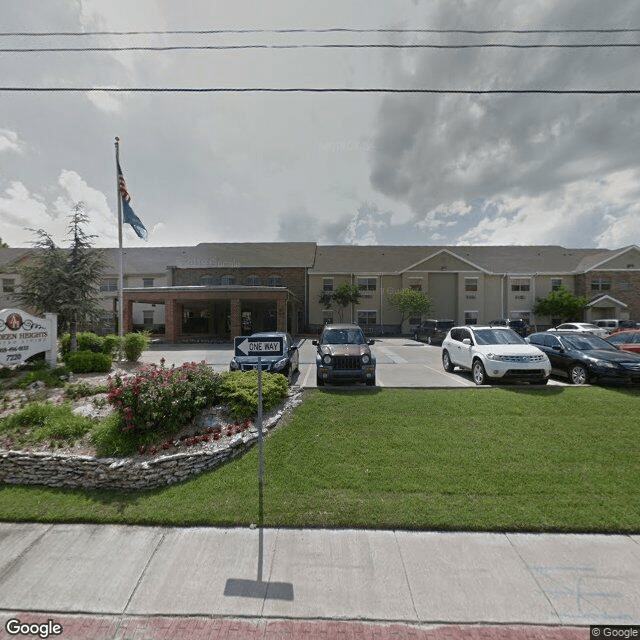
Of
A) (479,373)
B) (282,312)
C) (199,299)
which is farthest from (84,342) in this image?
(479,373)

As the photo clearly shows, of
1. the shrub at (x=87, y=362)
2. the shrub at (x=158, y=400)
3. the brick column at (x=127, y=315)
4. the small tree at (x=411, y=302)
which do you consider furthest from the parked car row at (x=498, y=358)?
the small tree at (x=411, y=302)

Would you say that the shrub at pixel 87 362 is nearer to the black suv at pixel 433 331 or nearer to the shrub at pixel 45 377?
the shrub at pixel 45 377

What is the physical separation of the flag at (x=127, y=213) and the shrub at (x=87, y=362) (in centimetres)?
816

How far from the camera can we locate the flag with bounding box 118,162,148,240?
1518 centimetres

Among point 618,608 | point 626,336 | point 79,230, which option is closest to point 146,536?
point 618,608

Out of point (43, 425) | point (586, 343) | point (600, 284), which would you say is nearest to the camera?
point (43, 425)

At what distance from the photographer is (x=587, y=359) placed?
898 centimetres

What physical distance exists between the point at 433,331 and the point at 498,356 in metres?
16.4

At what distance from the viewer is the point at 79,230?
12047 millimetres

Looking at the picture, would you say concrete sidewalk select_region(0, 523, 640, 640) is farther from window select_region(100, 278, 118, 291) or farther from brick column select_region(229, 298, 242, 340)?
window select_region(100, 278, 118, 291)

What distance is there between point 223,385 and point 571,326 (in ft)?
100

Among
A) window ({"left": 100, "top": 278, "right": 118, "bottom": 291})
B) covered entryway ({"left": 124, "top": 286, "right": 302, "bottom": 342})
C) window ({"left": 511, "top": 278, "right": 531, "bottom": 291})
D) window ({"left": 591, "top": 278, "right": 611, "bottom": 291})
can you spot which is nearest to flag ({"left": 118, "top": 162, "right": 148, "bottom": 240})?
covered entryway ({"left": 124, "top": 286, "right": 302, "bottom": 342})

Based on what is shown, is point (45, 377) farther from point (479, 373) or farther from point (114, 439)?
point (479, 373)

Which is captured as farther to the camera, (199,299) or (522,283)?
(522,283)
